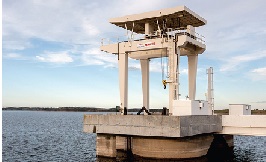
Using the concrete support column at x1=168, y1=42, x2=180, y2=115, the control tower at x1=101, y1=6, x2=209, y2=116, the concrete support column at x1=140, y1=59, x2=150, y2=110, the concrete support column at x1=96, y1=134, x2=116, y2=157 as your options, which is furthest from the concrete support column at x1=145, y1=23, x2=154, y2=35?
the concrete support column at x1=96, y1=134, x2=116, y2=157

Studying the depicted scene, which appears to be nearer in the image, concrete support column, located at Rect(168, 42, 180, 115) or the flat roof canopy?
concrete support column, located at Rect(168, 42, 180, 115)

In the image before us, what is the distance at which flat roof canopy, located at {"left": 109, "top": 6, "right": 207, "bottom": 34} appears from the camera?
101ft

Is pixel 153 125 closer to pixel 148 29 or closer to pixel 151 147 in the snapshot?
pixel 151 147

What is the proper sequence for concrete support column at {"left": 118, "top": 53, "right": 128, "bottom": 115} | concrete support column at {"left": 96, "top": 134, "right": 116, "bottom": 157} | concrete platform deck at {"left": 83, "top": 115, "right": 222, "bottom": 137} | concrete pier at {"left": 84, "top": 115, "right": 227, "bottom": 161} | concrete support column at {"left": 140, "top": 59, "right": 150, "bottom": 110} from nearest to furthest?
concrete platform deck at {"left": 83, "top": 115, "right": 222, "bottom": 137}
concrete pier at {"left": 84, "top": 115, "right": 227, "bottom": 161}
concrete support column at {"left": 96, "top": 134, "right": 116, "bottom": 157}
concrete support column at {"left": 118, "top": 53, "right": 128, "bottom": 115}
concrete support column at {"left": 140, "top": 59, "right": 150, "bottom": 110}

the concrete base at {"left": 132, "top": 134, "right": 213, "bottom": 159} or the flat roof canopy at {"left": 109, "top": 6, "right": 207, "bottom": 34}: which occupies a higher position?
the flat roof canopy at {"left": 109, "top": 6, "right": 207, "bottom": 34}

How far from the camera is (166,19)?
105 feet

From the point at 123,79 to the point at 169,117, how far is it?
8.75 meters

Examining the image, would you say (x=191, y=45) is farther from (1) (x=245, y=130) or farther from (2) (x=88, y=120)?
(2) (x=88, y=120)

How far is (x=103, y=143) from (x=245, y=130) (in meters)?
12.1

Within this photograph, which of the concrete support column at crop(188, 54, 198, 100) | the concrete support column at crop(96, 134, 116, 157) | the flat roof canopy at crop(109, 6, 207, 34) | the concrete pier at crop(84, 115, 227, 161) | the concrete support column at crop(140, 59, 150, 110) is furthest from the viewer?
the concrete support column at crop(140, 59, 150, 110)

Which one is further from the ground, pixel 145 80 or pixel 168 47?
pixel 168 47

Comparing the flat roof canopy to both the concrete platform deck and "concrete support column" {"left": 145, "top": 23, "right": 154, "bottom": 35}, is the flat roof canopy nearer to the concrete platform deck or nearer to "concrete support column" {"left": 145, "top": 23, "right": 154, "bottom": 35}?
"concrete support column" {"left": 145, "top": 23, "right": 154, "bottom": 35}

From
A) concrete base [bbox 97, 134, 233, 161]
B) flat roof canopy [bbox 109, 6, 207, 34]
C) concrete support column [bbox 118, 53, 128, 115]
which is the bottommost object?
concrete base [bbox 97, 134, 233, 161]

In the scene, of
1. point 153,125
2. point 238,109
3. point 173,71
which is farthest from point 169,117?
point 238,109
